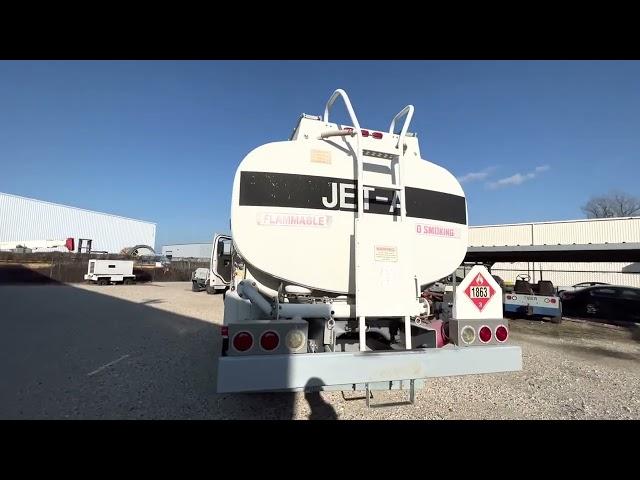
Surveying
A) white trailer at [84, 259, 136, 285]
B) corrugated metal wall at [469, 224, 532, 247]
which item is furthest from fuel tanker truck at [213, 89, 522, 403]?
white trailer at [84, 259, 136, 285]

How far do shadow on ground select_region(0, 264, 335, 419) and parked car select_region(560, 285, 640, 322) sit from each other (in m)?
14.2

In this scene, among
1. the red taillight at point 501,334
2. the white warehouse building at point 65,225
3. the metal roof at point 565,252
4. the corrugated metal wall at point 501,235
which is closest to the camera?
the red taillight at point 501,334

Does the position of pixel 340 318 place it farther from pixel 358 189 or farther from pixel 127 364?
pixel 127 364

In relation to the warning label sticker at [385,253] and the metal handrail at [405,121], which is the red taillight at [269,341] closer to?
the warning label sticker at [385,253]

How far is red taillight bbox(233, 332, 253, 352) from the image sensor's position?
100 inches

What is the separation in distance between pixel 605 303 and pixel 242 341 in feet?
52.6

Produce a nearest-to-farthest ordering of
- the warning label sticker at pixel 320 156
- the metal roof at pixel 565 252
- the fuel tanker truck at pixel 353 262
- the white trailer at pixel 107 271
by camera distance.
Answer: the fuel tanker truck at pixel 353 262, the warning label sticker at pixel 320 156, the metal roof at pixel 565 252, the white trailer at pixel 107 271

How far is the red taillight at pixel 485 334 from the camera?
3193 millimetres

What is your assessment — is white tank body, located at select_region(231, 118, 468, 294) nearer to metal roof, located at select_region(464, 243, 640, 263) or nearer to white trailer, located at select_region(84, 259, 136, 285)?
metal roof, located at select_region(464, 243, 640, 263)

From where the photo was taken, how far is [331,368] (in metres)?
2.53

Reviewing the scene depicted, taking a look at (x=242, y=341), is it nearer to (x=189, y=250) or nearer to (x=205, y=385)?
(x=205, y=385)

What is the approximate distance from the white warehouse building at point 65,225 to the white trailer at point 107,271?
115 feet

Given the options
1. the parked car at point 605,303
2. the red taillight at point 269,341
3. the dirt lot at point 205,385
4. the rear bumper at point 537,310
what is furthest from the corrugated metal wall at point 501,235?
the red taillight at point 269,341
